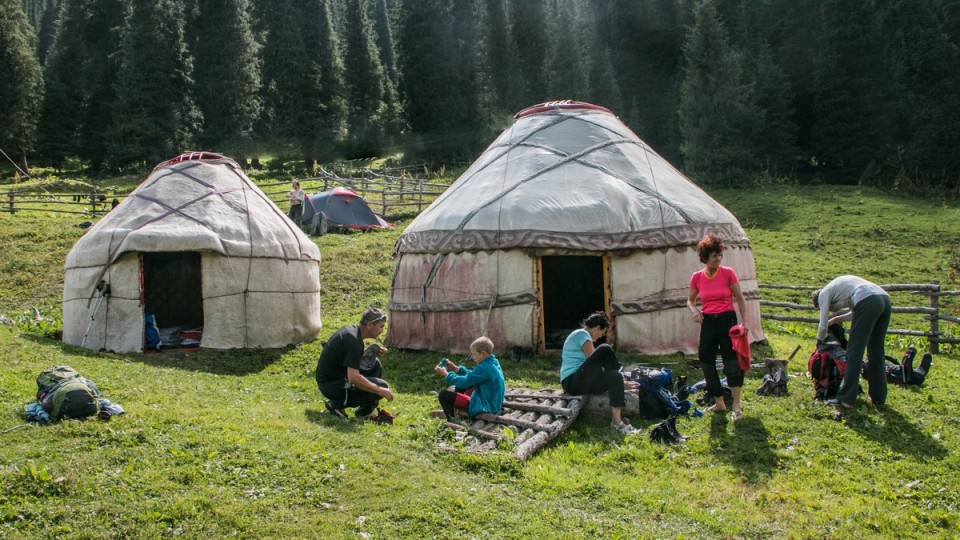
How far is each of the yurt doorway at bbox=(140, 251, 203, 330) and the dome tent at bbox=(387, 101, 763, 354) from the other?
403 cm

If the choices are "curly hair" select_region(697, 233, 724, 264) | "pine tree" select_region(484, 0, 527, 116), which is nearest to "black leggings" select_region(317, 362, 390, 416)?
"curly hair" select_region(697, 233, 724, 264)

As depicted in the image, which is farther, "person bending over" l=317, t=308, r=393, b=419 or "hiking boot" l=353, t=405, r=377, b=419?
"hiking boot" l=353, t=405, r=377, b=419

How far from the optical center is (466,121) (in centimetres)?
3728

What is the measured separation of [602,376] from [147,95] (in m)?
29.7

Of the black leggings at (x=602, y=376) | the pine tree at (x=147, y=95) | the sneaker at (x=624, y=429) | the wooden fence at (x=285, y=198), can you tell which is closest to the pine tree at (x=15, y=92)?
the pine tree at (x=147, y=95)

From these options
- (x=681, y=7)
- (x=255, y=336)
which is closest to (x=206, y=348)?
(x=255, y=336)

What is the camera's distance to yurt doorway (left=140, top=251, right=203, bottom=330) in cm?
1238

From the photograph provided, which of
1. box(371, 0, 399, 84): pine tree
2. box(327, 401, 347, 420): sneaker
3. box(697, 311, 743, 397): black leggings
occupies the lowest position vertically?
box(327, 401, 347, 420): sneaker

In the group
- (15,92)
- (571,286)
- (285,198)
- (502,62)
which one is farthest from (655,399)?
(15,92)

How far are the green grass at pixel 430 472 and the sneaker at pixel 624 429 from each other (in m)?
0.10

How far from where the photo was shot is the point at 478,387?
624 centimetres

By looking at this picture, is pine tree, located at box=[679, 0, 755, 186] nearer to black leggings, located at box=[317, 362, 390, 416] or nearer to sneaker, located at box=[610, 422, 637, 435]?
sneaker, located at box=[610, 422, 637, 435]

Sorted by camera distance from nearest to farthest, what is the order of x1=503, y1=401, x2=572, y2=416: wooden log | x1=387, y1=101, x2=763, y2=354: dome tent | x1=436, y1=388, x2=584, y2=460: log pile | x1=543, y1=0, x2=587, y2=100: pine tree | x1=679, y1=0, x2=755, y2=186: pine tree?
1. x1=436, y1=388, x2=584, y2=460: log pile
2. x1=503, y1=401, x2=572, y2=416: wooden log
3. x1=387, y1=101, x2=763, y2=354: dome tent
4. x1=679, y1=0, x2=755, y2=186: pine tree
5. x1=543, y1=0, x2=587, y2=100: pine tree

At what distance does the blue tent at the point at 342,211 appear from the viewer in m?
19.8
